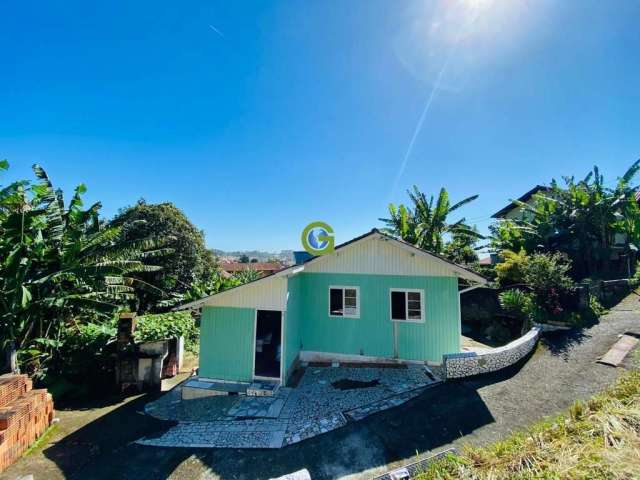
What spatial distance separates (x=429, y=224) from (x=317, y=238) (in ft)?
35.1

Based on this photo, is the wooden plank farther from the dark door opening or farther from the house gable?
the dark door opening

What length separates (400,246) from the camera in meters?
10.0

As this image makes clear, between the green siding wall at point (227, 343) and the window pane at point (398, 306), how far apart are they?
4912mm

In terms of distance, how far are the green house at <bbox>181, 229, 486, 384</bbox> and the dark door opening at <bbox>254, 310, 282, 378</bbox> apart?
4 cm

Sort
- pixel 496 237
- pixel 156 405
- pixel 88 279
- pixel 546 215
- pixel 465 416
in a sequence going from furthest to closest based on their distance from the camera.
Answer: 1. pixel 496 237
2. pixel 546 215
3. pixel 88 279
4. pixel 156 405
5. pixel 465 416

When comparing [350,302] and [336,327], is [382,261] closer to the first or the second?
[350,302]

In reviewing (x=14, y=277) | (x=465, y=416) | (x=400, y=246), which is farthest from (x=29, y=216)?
(x=465, y=416)

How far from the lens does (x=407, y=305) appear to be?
393 inches

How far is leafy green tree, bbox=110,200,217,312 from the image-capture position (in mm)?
17625

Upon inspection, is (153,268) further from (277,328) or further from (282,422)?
(282,422)

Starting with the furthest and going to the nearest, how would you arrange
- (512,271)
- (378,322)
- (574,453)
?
1. (512,271)
2. (378,322)
3. (574,453)

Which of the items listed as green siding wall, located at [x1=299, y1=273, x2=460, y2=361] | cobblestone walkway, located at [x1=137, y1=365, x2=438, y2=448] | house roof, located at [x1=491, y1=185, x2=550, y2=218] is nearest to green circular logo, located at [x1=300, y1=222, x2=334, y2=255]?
green siding wall, located at [x1=299, y1=273, x2=460, y2=361]

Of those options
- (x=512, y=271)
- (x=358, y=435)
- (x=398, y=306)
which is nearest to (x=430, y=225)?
(x=512, y=271)

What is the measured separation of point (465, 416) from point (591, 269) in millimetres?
15602
